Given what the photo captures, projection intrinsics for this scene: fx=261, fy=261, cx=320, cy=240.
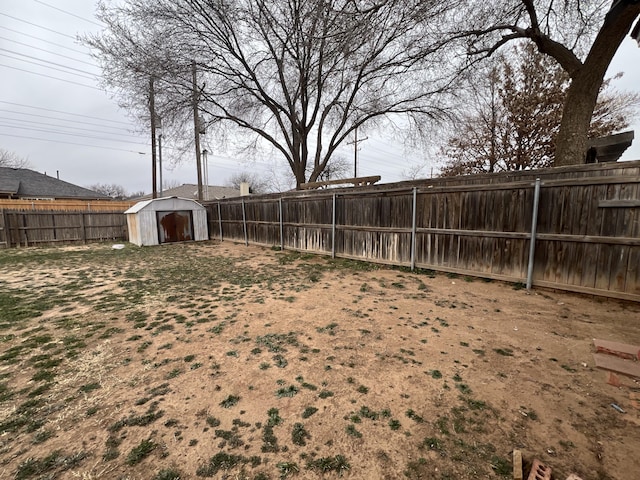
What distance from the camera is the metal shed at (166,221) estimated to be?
1125 cm

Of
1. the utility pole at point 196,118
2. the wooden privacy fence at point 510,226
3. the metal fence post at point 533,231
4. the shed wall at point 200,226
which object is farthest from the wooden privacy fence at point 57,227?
the metal fence post at point 533,231

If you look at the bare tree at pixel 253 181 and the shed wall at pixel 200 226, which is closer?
the shed wall at pixel 200 226

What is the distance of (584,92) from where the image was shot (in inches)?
229

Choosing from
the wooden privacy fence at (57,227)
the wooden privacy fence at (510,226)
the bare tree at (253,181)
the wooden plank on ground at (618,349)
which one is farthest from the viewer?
the bare tree at (253,181)

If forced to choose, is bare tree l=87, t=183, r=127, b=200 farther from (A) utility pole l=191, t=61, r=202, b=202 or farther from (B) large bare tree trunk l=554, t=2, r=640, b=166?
(B) large bare tree trunk l=554, t=2, r=640, b=166

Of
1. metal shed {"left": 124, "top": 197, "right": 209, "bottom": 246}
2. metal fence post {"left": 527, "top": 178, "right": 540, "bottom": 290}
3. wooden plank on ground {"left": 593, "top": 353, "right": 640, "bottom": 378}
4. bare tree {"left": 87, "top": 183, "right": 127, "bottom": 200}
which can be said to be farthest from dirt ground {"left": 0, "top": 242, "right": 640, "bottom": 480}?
bare tree {"left": 87, "top": 183, "right": 127, "bottom": 200}

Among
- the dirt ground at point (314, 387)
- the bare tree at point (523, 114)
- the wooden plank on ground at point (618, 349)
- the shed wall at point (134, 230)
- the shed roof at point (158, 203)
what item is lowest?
the dirt ground at point (314, 387)

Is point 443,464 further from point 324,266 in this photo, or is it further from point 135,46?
point 135,46

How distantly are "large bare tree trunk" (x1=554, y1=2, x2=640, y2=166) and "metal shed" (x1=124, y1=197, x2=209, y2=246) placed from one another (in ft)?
43.9

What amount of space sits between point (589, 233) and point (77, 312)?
25.3 ft

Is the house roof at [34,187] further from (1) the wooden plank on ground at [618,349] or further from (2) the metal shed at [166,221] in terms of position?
(1) the wooden plank on ground at [618,349]

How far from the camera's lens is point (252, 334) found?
3084mm

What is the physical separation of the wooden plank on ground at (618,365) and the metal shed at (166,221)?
13373 millimetres

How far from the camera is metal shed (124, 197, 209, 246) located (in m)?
11.2
